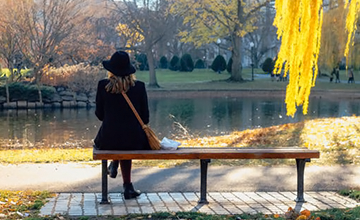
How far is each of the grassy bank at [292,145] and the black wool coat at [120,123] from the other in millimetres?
2537

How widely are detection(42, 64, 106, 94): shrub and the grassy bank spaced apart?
811 inches

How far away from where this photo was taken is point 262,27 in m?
66.1

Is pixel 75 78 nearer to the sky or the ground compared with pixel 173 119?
nearer to the sky

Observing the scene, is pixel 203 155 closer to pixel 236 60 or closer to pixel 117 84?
pixel 117 84

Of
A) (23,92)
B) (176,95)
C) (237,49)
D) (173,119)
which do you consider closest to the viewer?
(173,119)

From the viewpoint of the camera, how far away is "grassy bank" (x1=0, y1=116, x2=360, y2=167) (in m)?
9.83

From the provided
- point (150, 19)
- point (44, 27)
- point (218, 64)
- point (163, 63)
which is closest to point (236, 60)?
point (150, 19)

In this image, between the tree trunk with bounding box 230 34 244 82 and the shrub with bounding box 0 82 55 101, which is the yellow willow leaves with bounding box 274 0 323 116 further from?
→ the tree trunk with bounding box 230 34 244 82

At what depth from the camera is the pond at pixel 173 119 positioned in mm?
19141

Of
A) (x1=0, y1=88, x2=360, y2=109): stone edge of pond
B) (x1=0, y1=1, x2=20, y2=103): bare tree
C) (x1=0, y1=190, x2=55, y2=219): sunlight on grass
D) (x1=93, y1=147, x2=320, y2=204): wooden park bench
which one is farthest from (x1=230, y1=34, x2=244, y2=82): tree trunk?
(x1=0, y1=190, x2=55, y2=219): sunlight on grass

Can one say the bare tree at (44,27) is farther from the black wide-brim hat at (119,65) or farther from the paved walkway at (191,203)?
the paved walkway at (191,203)

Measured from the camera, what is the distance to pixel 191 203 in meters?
6.66

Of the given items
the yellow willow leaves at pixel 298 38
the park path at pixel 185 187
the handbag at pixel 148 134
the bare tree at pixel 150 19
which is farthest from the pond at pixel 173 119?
the bare tree at pixel 150 19

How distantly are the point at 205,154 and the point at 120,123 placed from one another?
1.16m
